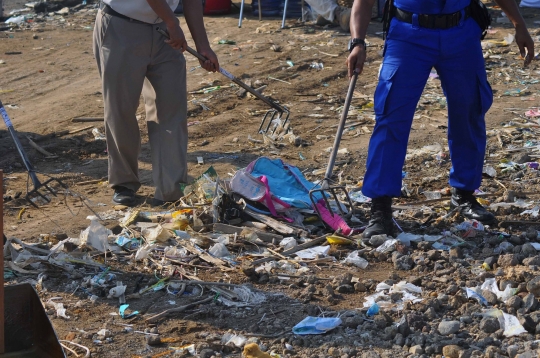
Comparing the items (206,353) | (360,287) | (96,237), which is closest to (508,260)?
(360,287)

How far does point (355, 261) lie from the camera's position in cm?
478

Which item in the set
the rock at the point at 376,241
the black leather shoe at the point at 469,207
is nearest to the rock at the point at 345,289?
the rock at the point at 376,241

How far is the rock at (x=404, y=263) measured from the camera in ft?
15.5

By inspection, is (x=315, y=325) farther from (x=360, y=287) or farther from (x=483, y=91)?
(x=483, y=91)

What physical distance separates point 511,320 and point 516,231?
1.44 meters

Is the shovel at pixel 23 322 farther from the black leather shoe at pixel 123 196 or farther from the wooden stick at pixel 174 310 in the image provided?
the black leather shoe at pixel 123 196

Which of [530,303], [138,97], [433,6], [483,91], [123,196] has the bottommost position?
[123,196]

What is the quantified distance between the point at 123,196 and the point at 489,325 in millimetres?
3141

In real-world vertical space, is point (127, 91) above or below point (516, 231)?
above

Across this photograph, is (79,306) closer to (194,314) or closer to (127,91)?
(194,314)

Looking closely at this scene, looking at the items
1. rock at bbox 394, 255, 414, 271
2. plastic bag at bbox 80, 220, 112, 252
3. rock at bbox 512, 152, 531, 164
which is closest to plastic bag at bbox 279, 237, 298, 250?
rock at bbox 394, 255, 414, 271

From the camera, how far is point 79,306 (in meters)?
4.20

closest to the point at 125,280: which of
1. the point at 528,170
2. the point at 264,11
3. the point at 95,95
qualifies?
the point at 528,170

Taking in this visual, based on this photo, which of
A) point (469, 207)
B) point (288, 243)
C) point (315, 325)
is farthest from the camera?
point (469, 207)
